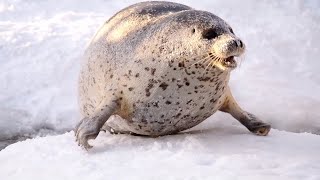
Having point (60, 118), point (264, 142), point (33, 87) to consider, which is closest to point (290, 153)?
point (264, 142)

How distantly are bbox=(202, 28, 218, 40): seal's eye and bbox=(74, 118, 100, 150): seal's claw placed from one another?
0.67 m

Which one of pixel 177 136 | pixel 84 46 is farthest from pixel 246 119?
pixel 84 46

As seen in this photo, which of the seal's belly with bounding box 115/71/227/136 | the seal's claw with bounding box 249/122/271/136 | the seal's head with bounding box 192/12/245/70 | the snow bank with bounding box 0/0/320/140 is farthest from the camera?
the snow bank with bounding box 0/0/320/140

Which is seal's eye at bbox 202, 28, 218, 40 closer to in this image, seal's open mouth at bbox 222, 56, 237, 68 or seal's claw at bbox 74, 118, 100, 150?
seal's open mouth at bbox 222, 56, 237, 68

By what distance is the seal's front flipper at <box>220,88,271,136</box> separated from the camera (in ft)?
11.4

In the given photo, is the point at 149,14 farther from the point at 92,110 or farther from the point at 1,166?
the point at 1,166

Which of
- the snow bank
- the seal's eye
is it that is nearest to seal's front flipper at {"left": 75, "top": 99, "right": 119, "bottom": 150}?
the seal's eye

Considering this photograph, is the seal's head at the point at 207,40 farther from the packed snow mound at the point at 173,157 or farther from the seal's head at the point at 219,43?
the packed snow mound at the point at 173,157

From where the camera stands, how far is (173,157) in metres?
2.80

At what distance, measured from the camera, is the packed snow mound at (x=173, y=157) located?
254 cm

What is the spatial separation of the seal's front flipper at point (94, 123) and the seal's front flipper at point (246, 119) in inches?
27.5

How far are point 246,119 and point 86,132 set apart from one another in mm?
967

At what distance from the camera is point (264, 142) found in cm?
315

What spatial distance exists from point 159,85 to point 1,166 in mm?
838
